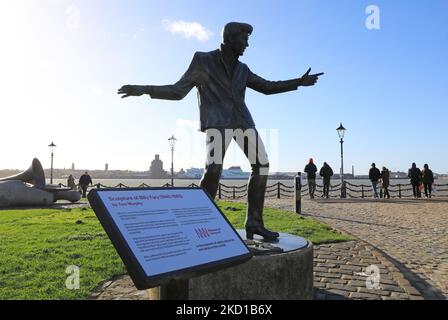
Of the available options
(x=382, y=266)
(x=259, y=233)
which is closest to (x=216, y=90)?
(x=259, y=233)

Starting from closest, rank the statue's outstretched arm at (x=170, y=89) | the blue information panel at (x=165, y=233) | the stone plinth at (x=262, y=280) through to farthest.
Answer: the blue information panel at (x=165, y=233), the stone plinth at (x=262, y=280), the statue's outstretched arm at (x=170, y=89)

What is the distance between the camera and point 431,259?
621 cm

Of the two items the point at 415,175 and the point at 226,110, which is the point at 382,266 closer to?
the point at 226,110

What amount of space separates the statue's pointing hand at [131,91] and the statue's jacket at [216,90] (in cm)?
53

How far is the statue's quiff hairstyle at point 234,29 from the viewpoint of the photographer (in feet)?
13.5

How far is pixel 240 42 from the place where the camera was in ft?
13.5

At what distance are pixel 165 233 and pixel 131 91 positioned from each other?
168 cm

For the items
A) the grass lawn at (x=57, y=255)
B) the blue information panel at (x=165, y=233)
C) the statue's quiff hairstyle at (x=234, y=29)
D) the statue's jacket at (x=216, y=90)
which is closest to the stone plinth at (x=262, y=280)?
the blue information panel at (x=165, y=233)

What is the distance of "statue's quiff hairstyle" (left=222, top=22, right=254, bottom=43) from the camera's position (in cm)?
412

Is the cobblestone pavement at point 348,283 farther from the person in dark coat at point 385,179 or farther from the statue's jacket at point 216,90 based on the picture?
the person in dark coat at point 385,179

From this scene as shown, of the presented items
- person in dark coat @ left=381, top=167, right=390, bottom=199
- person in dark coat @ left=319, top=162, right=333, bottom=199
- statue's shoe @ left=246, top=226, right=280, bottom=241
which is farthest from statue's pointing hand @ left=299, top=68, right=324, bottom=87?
person in dark coat @ left=381, top=167, right=390, bottom=199
